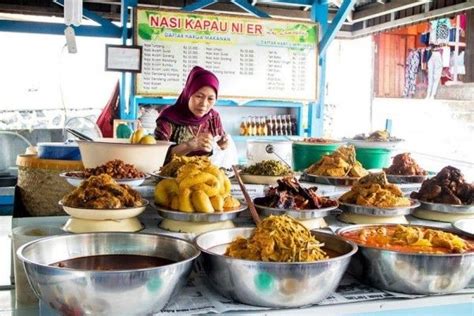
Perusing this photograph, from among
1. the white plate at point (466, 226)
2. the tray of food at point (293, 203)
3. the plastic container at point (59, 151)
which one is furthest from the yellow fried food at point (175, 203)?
the white plate at point (466, 226)

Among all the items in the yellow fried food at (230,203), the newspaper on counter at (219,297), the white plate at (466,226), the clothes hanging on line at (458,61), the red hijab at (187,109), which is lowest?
the newspaper on counter at (219,297)

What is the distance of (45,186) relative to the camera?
8.25ft

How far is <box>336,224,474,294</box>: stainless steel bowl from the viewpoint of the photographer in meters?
1.53

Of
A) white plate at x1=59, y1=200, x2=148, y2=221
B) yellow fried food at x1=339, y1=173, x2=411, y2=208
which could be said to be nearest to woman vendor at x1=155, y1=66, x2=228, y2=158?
yellow fried food at x1=339, y1=173, x2=411, y2=208

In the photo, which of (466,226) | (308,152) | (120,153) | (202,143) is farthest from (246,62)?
(466,226)

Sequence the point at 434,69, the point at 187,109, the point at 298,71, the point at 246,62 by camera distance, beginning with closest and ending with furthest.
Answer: the point at 187,109
the point at 246,62
the point at 298,71
the point at 434,69

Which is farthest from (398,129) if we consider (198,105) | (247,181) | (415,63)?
(247,181)

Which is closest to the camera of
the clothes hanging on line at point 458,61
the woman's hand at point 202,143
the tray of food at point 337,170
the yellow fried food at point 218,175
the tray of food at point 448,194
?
the yellow fried food at point 218,175

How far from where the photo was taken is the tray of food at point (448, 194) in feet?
7.23

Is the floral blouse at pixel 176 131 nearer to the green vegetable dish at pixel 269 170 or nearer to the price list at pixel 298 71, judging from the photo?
the green vegetable dish at pixel 269 170

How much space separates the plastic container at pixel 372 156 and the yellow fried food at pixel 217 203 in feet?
5.24

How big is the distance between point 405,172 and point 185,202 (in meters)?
1.39

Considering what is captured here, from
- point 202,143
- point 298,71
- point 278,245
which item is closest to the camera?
point 278,245

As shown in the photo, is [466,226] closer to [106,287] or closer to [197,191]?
[197,191]
